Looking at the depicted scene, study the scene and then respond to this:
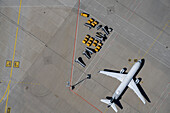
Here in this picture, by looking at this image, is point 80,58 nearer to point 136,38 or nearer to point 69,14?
point 69,14

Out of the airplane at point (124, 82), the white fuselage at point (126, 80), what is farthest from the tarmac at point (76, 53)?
the white fuselage at point (126, 80)

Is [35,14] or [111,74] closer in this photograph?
[111,74]

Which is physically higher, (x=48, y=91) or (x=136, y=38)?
(x=136, y=38)

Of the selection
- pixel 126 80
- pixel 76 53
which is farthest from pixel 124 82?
pixel 76 53

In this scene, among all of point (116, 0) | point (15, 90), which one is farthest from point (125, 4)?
point (15, 90)

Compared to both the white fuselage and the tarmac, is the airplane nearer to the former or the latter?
the white fuselage

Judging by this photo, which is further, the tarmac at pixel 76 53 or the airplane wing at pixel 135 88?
the tarmac at pixel 76 53

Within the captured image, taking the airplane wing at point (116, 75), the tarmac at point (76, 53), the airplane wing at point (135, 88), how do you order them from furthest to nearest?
the tarmac at point (76, 53) < the airplane wing at point (116, 75) < the airplane wing at point (135, 88)

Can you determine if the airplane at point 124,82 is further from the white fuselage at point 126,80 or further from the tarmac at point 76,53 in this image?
the tarmac at point 76,53
